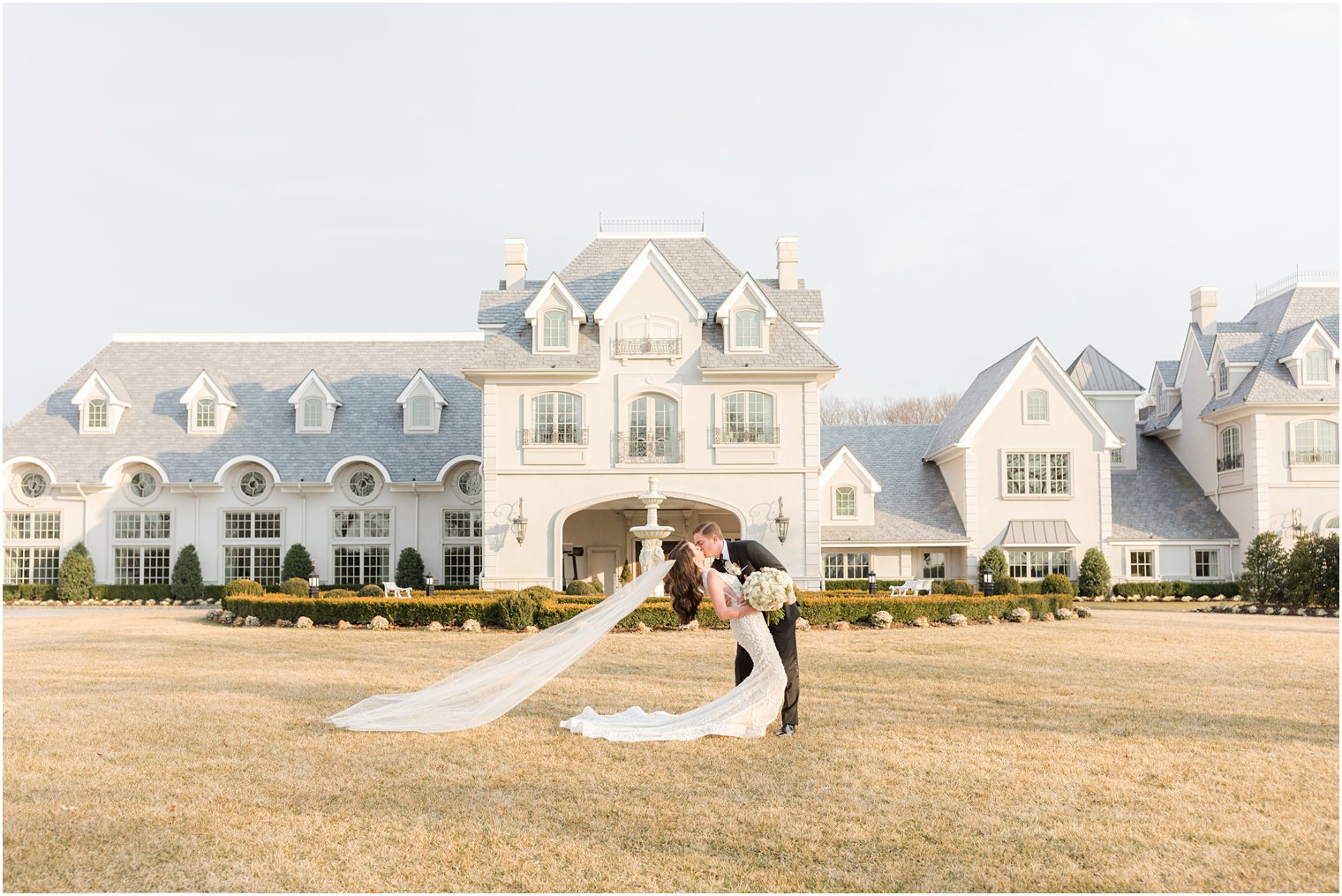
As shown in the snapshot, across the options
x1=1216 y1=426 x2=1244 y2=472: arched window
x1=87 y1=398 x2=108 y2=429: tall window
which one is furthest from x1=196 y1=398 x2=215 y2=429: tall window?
x1=1216 y1=426 x2=1244 y2=472: arched window

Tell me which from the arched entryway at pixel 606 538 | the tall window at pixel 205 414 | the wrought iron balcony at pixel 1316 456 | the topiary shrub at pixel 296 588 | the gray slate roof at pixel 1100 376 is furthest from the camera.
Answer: the gray slate roof at pixel 1100 376

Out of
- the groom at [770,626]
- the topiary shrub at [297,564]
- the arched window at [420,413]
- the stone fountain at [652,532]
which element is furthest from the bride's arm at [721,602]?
the arched window at [420,413]

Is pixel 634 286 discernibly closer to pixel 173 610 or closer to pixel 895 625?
pixel 895 625

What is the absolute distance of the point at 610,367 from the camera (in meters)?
28.0

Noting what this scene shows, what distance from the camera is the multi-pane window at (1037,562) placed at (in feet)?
109

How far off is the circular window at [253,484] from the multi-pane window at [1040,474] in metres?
24.5

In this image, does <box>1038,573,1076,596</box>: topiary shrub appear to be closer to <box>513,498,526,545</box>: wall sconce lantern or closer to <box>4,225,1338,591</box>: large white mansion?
<box>4,225,1338,591</box>: large white mansion

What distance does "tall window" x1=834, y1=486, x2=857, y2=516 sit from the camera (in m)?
33.6

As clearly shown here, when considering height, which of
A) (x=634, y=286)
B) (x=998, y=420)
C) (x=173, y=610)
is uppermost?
(x=634, y=286)

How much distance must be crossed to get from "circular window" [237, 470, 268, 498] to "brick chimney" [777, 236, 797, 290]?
17972mm

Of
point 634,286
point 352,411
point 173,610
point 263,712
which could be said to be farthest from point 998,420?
point 263,712

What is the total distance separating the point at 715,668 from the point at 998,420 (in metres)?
22.5

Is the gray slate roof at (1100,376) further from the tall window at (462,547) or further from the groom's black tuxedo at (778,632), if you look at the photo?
the groom's black tuxedo at (778,632)

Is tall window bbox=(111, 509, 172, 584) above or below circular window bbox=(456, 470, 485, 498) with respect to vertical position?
below
